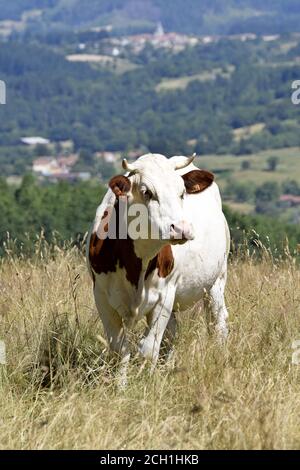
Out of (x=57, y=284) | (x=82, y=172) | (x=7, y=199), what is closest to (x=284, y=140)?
(x=82, y=172)

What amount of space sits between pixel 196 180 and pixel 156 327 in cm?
111

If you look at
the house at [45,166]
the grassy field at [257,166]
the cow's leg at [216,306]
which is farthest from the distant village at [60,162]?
the cow's leg at [216,306]

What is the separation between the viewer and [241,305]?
9.95 meters

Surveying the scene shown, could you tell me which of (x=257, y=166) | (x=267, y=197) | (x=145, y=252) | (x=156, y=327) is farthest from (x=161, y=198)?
(x=257, y=166)

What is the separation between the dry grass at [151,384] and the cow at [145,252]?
24cm

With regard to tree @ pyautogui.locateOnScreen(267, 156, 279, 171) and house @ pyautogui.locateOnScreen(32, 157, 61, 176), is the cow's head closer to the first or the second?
house @ pyautogui.locateOnScreen(32, 157, 61, 176)

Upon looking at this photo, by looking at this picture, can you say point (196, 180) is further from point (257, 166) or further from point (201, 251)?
point (257, 166)

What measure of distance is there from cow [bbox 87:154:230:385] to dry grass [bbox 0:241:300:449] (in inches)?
9.5

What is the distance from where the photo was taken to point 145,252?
26.9 ft

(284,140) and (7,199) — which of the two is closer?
(7,199)

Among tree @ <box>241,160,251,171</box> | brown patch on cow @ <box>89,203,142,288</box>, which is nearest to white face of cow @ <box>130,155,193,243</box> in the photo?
brown patch on cow @ <box>89,203,142,288</box>

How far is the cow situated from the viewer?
778 centimetres
